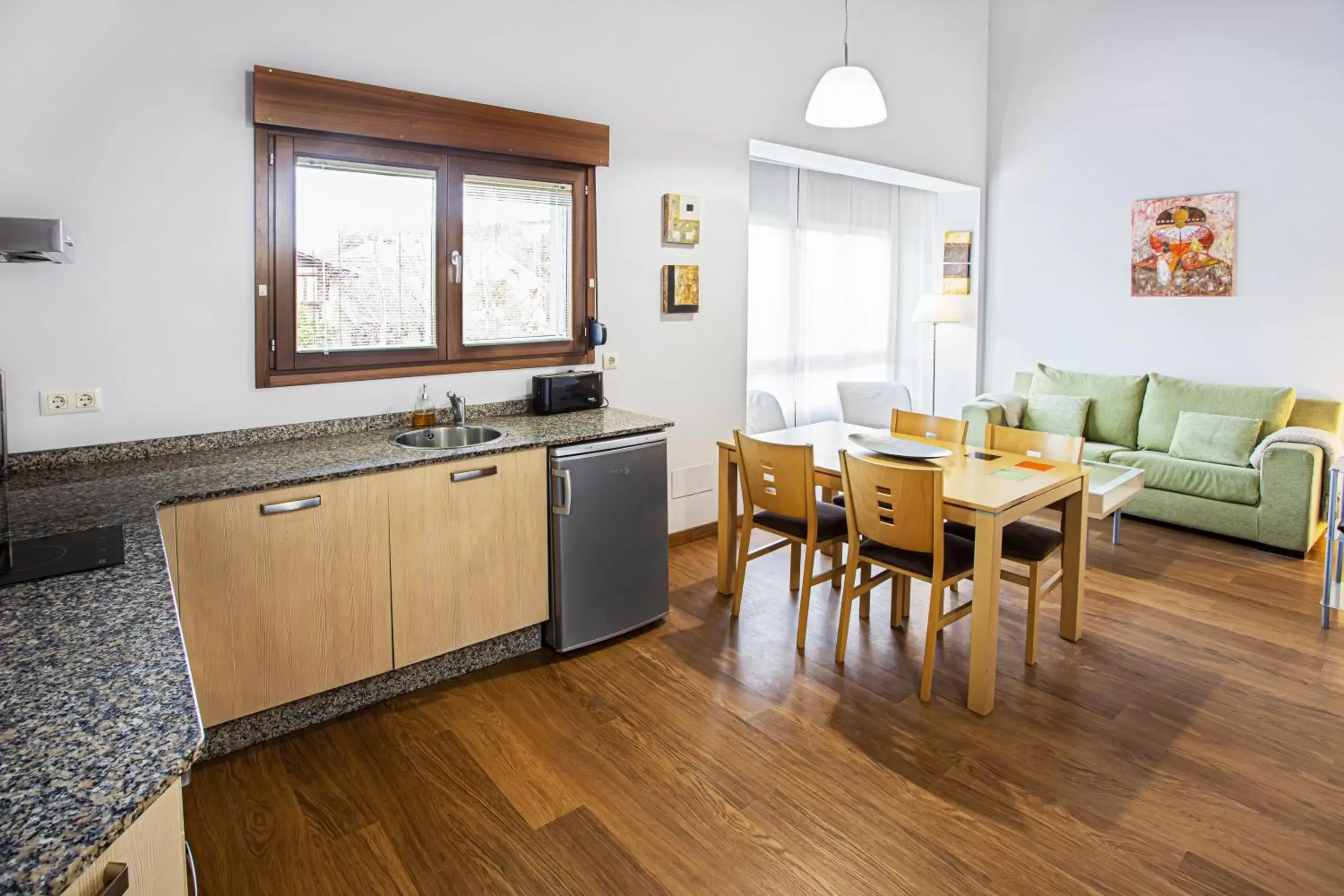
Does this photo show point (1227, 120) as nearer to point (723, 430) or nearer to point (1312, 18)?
point (1312, 18)

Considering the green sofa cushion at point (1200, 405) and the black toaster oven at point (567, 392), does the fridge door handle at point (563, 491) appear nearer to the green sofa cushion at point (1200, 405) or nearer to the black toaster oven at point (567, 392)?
the black toaster oven at point (567, 392)

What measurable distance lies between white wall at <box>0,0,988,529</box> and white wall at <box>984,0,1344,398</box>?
89.7 inches

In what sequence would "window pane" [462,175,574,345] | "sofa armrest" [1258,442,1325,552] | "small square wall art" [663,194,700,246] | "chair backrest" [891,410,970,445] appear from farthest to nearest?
"sofa armrest" [1258,442,1325,552] → "small square wall art" [663,194,700,246] → "chair backrest" [891,410,970,445] → "window pane" [462,175,574,345]

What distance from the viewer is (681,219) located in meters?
4.19

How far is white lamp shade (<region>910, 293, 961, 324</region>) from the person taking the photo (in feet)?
20.0

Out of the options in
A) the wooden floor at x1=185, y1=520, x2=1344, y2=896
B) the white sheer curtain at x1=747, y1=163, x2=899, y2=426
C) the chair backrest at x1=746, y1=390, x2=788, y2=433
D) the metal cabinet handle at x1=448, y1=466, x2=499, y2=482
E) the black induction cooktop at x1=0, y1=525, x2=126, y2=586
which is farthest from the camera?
the white sheer curtain at x1=747, y1=163, x2=899, y2=426

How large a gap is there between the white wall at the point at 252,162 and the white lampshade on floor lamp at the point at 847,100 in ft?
3.22

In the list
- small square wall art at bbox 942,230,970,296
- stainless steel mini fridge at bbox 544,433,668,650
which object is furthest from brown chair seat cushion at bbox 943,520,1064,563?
small square wall art at bbox 942,230,970,296

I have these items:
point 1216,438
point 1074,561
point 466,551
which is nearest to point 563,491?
point 466,551

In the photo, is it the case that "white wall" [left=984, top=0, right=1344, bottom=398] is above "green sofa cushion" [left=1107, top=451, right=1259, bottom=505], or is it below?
above

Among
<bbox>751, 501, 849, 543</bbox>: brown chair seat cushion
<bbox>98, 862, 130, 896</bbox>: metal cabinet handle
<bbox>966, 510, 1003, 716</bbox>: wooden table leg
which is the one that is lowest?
<bbox>966, 510, 1003, 716</bbox>: wooden table leg

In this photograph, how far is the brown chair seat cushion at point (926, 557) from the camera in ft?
9.39

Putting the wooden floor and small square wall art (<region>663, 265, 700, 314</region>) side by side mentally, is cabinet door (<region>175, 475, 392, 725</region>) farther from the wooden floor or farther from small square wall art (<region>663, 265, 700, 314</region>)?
small square wall art (<region>663, 265, 700, 314</region>)

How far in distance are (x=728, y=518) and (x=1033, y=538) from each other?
133 centimetres
